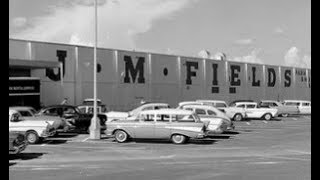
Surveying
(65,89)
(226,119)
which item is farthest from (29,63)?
(226,119)

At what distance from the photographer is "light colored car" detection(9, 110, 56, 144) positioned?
2036 cm

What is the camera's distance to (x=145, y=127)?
2128 centimetres

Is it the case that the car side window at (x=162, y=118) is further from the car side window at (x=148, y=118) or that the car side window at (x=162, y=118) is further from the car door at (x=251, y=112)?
the car door at (x=251, y=112)

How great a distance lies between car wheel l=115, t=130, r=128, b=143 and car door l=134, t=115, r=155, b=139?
0.60 m

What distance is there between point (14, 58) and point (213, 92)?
91.0 feet

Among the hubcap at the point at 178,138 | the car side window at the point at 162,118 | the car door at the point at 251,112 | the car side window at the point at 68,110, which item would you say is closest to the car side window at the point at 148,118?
the car side window at the point at 162,118

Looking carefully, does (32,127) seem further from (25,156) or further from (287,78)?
(287,78)

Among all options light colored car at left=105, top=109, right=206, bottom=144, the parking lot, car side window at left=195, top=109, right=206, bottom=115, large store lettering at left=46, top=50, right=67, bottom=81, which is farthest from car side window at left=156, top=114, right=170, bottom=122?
large store lettering at left=46, top=50, right=67, bottom=81

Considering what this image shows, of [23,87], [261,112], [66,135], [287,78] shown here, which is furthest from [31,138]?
[287,78]

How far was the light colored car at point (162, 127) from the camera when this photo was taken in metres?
21.0

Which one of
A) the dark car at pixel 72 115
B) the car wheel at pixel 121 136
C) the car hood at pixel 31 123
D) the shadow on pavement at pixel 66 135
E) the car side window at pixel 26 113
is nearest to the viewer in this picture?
the car hood at pixel 31 123

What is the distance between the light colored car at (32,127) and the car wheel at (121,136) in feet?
10.2

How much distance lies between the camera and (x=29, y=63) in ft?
117

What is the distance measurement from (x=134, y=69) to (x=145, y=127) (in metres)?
26.6
